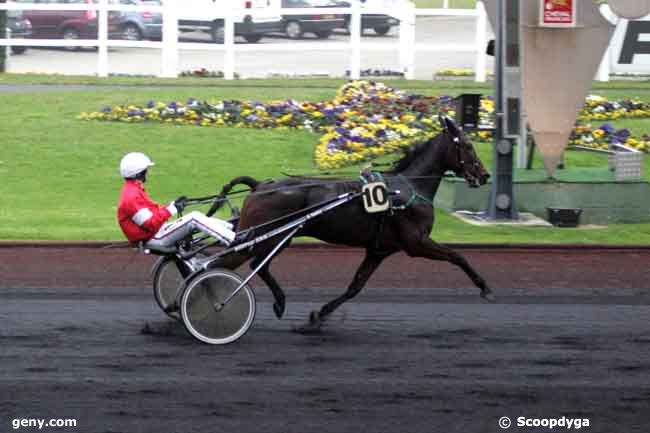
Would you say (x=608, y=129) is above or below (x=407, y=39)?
below

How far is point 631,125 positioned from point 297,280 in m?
9.27

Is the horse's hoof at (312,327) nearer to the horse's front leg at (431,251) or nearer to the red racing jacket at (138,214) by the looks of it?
the horse's front leg at (431,251)

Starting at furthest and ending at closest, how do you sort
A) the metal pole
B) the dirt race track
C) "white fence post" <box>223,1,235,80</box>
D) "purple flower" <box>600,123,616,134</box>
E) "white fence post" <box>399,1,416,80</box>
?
"white fence post" <box>399,1,416,80</box>
"white fence post" <box>223,1,235,80</box>
"purple flower" <box>600,123,616,134</box>
the metal pole
the dirt race track

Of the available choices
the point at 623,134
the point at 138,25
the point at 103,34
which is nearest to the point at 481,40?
the point at 623,134

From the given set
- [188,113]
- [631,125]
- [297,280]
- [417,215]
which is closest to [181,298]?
[417,215]

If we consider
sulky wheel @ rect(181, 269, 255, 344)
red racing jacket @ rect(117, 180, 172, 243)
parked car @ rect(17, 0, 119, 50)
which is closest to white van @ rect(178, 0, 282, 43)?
parked car @ rect(17, 0, 119, 50)

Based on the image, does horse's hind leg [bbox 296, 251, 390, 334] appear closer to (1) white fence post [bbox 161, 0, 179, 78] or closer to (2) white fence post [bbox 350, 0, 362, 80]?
(2) white fence post [bbox 350, 0, 362, 80]

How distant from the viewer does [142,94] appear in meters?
20.2

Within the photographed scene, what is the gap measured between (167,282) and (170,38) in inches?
523

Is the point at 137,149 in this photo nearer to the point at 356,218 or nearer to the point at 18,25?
the point at 18,25

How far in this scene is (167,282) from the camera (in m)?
9.38

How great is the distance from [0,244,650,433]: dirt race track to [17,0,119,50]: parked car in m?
12.3

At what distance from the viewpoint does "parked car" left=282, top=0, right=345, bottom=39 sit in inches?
1011

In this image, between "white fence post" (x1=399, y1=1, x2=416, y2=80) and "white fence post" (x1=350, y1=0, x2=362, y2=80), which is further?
"white fence post" (x1=399, y1=1, x2=416, y2=80)
